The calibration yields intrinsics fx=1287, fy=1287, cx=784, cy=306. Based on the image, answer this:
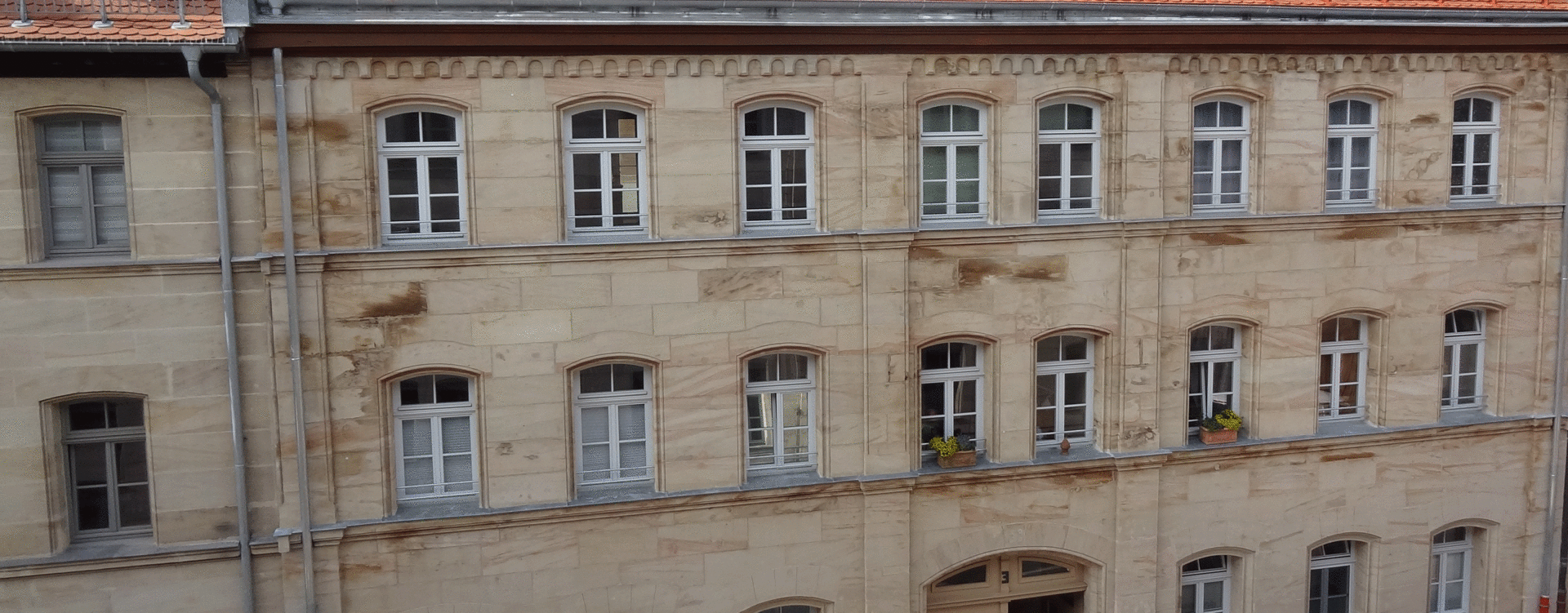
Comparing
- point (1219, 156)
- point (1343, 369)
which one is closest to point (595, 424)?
point (1219, 156)

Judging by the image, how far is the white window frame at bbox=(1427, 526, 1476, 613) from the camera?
1997 centimetres

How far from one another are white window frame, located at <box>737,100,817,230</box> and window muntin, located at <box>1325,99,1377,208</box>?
753 cm

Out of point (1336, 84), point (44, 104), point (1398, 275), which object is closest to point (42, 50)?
point (44, 104)

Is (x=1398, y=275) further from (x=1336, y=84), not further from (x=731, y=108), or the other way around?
(x=731, y=108)

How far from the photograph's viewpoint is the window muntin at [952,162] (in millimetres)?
16641

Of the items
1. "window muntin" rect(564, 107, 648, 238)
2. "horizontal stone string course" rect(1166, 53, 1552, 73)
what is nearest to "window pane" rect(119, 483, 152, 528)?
"window muntin" rect(564, 107, 648, 238)

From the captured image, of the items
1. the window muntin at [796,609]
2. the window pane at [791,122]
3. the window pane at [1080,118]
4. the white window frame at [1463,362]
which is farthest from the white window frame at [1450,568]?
the window pane at [791,122]

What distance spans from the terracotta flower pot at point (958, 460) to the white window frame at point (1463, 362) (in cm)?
778

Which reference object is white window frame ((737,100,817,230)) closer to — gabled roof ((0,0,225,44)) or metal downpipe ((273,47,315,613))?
metal downpipe ((273,47,315,613))

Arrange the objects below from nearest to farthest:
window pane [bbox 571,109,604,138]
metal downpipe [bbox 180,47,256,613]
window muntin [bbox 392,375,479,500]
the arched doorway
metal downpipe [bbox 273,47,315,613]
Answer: metal downpipe [bbox 180,47,256,613] < metal downpipe [bbox 273,47,315,613] < window pane [bbox 571,109,604,138] < window muntin [bbox 392,375,479,500] < the arched doorway

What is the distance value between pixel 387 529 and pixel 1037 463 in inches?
330

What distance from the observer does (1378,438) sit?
61.3 feet

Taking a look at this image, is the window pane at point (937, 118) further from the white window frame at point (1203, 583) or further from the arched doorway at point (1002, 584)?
the white window frame at point (1203, 583)

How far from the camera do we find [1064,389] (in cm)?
1767
